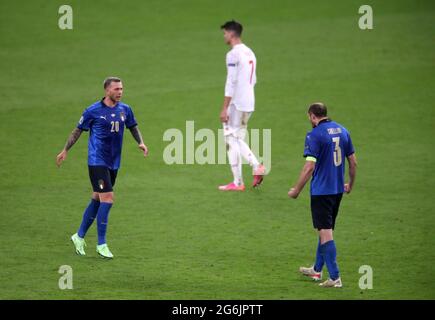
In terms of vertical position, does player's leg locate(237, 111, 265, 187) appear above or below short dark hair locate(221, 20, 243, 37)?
below

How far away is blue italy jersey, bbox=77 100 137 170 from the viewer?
10609mm

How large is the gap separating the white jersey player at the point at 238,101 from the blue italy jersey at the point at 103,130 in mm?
3282

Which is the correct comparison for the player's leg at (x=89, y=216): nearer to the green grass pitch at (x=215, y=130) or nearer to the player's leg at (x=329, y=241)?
the green grass pitch at (x=215, y=130)

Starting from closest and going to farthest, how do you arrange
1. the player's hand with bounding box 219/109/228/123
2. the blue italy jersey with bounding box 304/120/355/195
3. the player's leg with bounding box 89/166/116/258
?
the blue italy jersey with bounding box 304/120/355/195 < the player's leg with bounding box 89/166/116/258 < the player's hand with bounding box 219/109/228/123

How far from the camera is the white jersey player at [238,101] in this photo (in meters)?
13.8

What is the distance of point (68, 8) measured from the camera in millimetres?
23531

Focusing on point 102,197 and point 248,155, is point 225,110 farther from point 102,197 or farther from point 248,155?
point 102,197

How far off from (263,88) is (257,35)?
344 centimetres

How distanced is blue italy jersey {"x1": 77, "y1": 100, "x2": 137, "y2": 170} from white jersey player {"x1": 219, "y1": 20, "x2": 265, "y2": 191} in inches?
129

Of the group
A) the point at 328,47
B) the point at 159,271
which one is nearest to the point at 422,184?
the point at 159,271

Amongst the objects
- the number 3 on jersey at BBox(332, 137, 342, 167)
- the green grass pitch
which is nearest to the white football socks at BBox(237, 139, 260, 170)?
the green grass pitch

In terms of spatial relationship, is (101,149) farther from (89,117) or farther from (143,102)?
(143,102)

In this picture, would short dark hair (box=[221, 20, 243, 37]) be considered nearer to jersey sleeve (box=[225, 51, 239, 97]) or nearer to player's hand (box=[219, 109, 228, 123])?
jersey sleeve (box=[225, 51, 239, 97])

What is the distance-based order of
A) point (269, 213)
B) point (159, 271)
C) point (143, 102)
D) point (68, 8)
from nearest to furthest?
point (159, 271) → point (269, 213) → point (143, 102) → point (68, 8)
